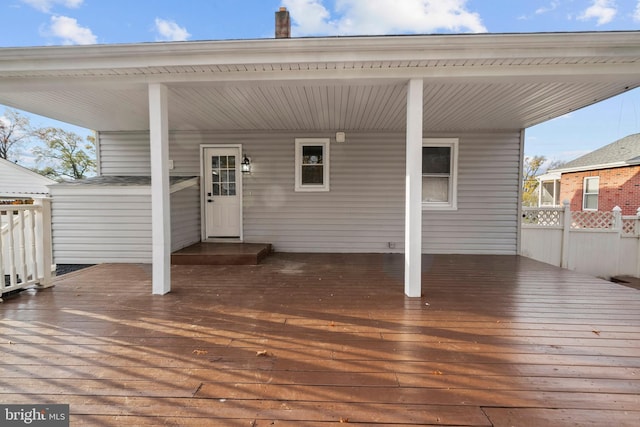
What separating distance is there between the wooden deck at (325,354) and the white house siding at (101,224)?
4.09 ft

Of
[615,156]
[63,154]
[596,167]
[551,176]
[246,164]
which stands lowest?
[246,164]

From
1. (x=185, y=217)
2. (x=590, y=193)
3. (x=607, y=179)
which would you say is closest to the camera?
(x=185, y=217)

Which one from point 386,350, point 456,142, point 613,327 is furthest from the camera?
point 456,142

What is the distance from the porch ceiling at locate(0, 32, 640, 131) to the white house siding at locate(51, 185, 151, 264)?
1.37m

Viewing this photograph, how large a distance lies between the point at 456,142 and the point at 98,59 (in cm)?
557

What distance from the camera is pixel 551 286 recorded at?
3.62 m

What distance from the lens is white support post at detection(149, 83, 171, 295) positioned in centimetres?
322

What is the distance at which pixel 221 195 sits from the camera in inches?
231

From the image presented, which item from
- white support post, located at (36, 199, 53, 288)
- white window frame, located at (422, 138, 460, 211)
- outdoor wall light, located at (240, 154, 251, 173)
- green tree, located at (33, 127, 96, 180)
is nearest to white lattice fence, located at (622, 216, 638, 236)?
white window frame, located at (422, 138, 460, 211)

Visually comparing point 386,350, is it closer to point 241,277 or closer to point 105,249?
point 241,277

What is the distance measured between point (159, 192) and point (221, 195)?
2.61 m

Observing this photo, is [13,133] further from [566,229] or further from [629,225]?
[629,225]

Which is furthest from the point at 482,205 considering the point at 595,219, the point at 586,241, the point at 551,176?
the point at 551,176

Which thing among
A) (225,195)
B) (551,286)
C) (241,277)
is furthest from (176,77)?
(551,286)
